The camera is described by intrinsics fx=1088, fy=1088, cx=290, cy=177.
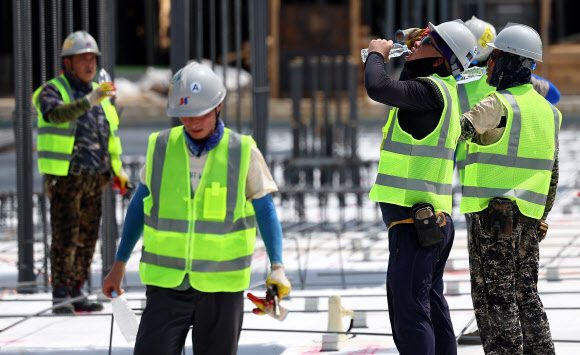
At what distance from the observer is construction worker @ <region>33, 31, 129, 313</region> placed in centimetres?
782

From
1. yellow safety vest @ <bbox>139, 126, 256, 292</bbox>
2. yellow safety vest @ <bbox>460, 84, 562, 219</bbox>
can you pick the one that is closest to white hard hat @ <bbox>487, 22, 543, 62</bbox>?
yellow safety vest @ <bbox>460, 84, 562, 219</bbox>

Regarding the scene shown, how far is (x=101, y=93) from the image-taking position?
7477 millimetres

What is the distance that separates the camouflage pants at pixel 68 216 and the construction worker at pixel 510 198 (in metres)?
3.35

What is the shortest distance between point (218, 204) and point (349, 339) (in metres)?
2.70

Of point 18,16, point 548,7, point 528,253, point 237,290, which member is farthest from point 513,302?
point 548,7

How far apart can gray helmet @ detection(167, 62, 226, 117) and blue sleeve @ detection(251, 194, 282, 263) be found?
0.45 meters

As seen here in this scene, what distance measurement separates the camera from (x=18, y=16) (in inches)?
349

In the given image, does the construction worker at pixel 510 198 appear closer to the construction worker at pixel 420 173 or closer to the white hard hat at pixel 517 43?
the white hard hat at pixel 517 43

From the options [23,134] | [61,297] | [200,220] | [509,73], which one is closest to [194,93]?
[200,220]

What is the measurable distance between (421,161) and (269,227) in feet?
3.19

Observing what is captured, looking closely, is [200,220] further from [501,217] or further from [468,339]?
[468,339]

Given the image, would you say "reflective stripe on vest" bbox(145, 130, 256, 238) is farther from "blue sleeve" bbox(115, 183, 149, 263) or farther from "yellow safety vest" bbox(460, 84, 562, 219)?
"yellow safety vest" bbox(460, 84, 562, 219)

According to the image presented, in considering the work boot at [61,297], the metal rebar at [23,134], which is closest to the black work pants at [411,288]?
the work boot at [61,297]

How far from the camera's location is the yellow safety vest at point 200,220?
175 inches
